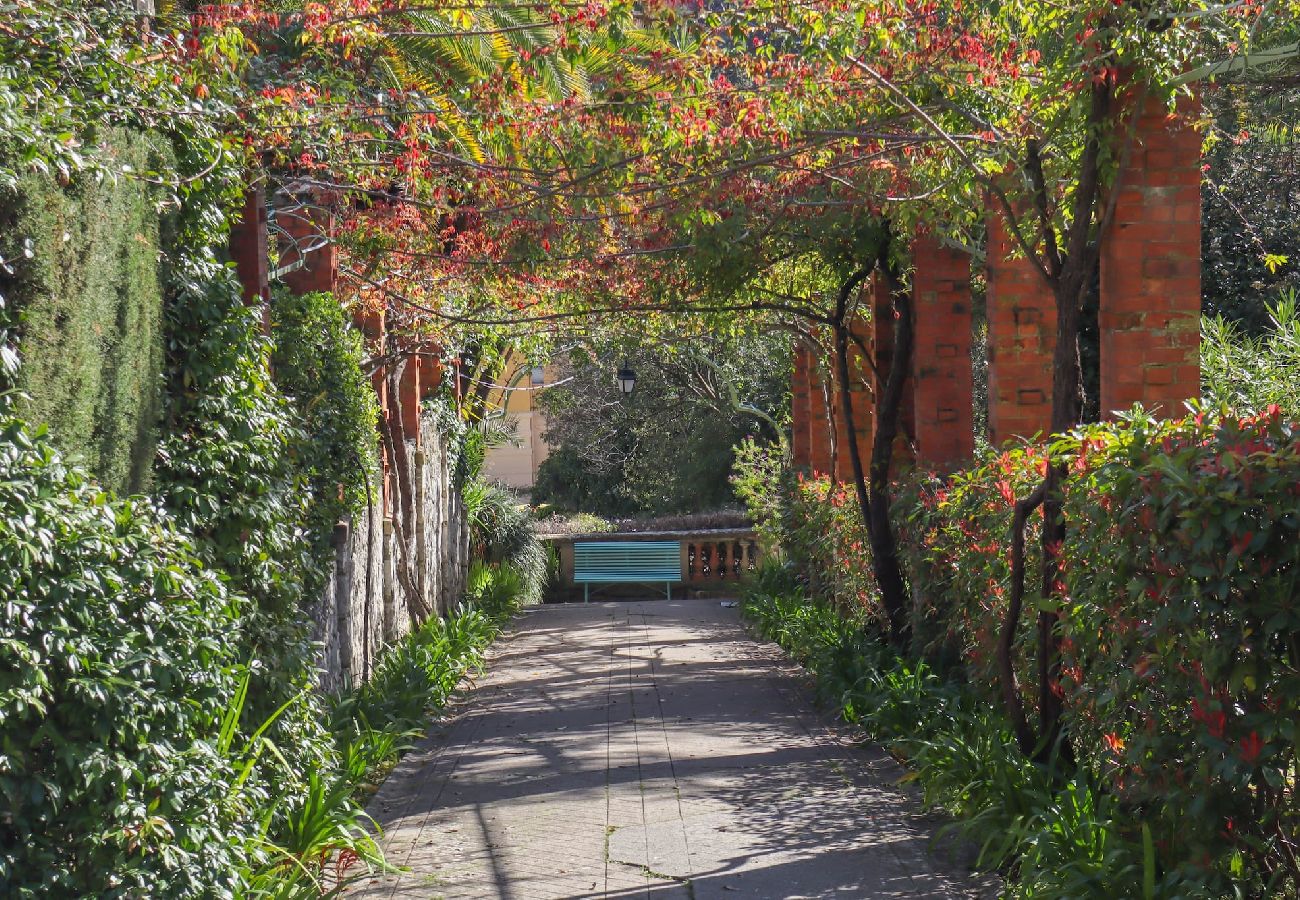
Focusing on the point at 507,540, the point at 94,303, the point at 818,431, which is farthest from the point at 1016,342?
the point at 507,540

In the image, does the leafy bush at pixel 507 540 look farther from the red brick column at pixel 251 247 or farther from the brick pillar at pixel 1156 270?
the brick pillar at pixel 1156 270

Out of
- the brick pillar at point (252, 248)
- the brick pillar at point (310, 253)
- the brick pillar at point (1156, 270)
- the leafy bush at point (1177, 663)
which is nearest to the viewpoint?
the leafy bush at point (1177, 663)

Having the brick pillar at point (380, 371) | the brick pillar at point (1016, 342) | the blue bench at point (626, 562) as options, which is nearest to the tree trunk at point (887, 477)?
the brick pillar at point (1016, 342)

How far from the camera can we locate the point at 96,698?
3.81 metres

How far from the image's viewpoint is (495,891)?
5410mm

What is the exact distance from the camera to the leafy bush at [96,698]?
11.8 ft

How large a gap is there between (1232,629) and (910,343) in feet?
23.2

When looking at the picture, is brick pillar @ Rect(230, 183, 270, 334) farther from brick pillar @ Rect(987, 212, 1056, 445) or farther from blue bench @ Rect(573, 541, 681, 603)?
blue bench @ Rect(573, 541, 681, 603)

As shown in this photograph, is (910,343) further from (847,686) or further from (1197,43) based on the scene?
(1197,43)

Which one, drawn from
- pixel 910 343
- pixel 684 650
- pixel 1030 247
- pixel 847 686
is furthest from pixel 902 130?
pixel 684 650

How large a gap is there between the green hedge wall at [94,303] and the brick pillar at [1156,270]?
13.3 feet

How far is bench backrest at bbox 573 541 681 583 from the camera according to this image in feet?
69.2

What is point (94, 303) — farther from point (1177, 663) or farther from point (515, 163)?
point (515, 163)

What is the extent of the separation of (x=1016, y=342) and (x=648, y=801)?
346cm
